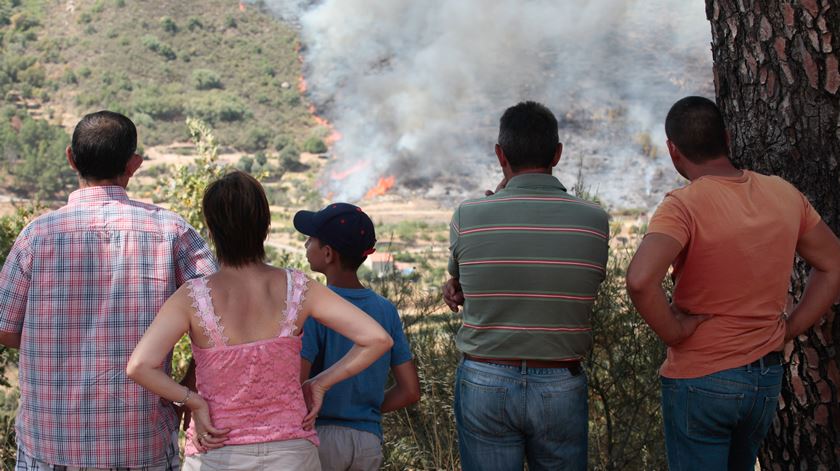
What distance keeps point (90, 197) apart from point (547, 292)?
4.35 feet

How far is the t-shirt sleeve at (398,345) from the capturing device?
2791mm

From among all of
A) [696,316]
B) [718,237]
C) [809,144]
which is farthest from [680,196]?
[809,144]

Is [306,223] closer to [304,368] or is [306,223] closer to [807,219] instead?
[304,368]

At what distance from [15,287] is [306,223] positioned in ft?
2.70

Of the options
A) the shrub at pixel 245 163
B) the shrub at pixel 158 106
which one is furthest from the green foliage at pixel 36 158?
the shrub at pixel 245 163

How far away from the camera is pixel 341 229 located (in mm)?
2805

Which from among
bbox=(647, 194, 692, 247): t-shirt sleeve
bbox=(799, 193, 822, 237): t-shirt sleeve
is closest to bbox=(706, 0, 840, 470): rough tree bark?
bbox=(799, 193, 822, 237): t-shirt sleeve

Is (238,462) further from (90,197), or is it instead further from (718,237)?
(718,237)

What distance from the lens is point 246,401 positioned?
92.3 inches

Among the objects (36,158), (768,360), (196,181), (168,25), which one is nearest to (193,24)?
(168,25)

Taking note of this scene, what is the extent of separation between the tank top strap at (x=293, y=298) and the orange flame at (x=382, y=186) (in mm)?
37826

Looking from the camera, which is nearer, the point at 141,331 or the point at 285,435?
the point at 285,435

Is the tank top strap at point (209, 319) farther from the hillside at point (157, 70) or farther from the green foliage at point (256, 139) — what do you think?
the green foliage at point (256, 139)

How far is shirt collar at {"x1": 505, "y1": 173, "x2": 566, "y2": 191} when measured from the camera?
2.84 metres
